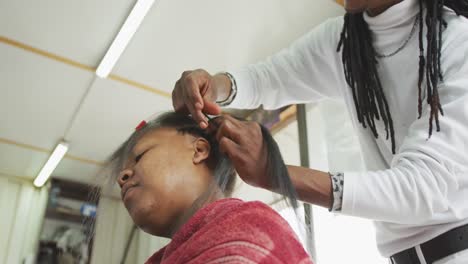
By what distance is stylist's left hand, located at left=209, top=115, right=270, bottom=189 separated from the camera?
2.47 ft

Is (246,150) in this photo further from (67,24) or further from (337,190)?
(67,24)

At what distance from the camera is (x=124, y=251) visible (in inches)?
121

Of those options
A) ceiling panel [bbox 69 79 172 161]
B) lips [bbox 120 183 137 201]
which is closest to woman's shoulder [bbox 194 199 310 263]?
lips [bbox 120 183 137 201]

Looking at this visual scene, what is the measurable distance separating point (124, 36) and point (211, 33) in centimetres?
41

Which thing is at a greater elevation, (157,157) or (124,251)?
(157,157)

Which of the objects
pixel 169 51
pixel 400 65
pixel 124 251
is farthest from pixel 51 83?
pixel 400 65

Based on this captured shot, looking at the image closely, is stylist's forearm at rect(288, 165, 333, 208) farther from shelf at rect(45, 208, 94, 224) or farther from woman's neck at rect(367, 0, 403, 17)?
shelf at rect(45, 208, 94, 224)

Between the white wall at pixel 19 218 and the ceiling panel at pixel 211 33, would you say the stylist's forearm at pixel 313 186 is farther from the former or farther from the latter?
the white wall at pixel 19 218

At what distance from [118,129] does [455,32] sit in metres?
2.32

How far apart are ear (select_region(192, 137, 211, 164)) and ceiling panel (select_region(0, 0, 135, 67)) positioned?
1.28 metres

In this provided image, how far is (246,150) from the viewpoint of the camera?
756mm

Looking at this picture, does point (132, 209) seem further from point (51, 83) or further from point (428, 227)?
point (51, 83)

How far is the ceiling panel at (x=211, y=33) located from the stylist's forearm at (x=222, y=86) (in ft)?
3.56

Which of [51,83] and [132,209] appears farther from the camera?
[51,83]
